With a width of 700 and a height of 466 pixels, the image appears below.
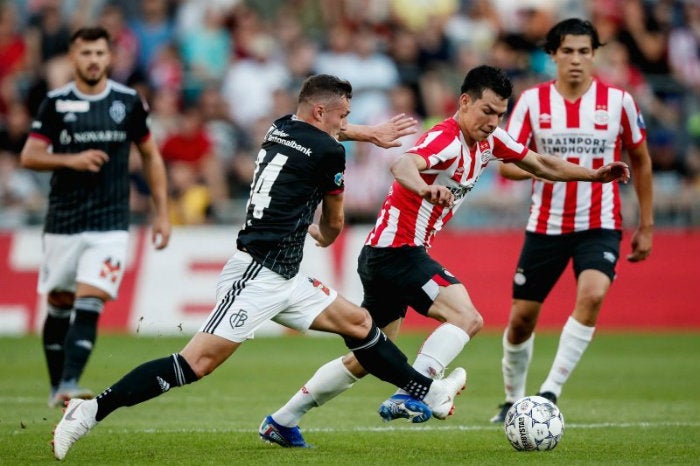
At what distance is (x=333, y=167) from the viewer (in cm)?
757

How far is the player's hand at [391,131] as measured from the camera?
824 centimetres

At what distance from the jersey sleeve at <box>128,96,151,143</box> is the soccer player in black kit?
9.64ft

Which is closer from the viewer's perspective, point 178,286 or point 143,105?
point 143,105

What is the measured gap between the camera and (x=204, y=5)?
20641mm

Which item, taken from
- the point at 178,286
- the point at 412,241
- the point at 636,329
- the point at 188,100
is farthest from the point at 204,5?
the point at 412,241

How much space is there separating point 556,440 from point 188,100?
13.1 meters

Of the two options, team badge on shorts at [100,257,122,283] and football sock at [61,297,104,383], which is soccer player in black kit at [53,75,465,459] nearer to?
football sock at [61,297,104,383]

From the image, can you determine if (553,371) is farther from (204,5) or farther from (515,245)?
(204,5)

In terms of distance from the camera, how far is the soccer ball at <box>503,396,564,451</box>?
776cm

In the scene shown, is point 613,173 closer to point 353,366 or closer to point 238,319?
point 353,366

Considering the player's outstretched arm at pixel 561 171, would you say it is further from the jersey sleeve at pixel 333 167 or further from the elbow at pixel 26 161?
the elbow at pixel 26 161

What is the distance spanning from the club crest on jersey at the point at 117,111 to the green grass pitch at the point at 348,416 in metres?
2.42

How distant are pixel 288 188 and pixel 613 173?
233 centimetres

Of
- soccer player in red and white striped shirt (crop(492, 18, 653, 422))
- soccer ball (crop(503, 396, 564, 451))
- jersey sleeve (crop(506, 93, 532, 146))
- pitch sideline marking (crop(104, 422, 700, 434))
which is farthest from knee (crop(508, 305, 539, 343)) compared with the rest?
soccer ball (crop(503, 396, 564, 451))
